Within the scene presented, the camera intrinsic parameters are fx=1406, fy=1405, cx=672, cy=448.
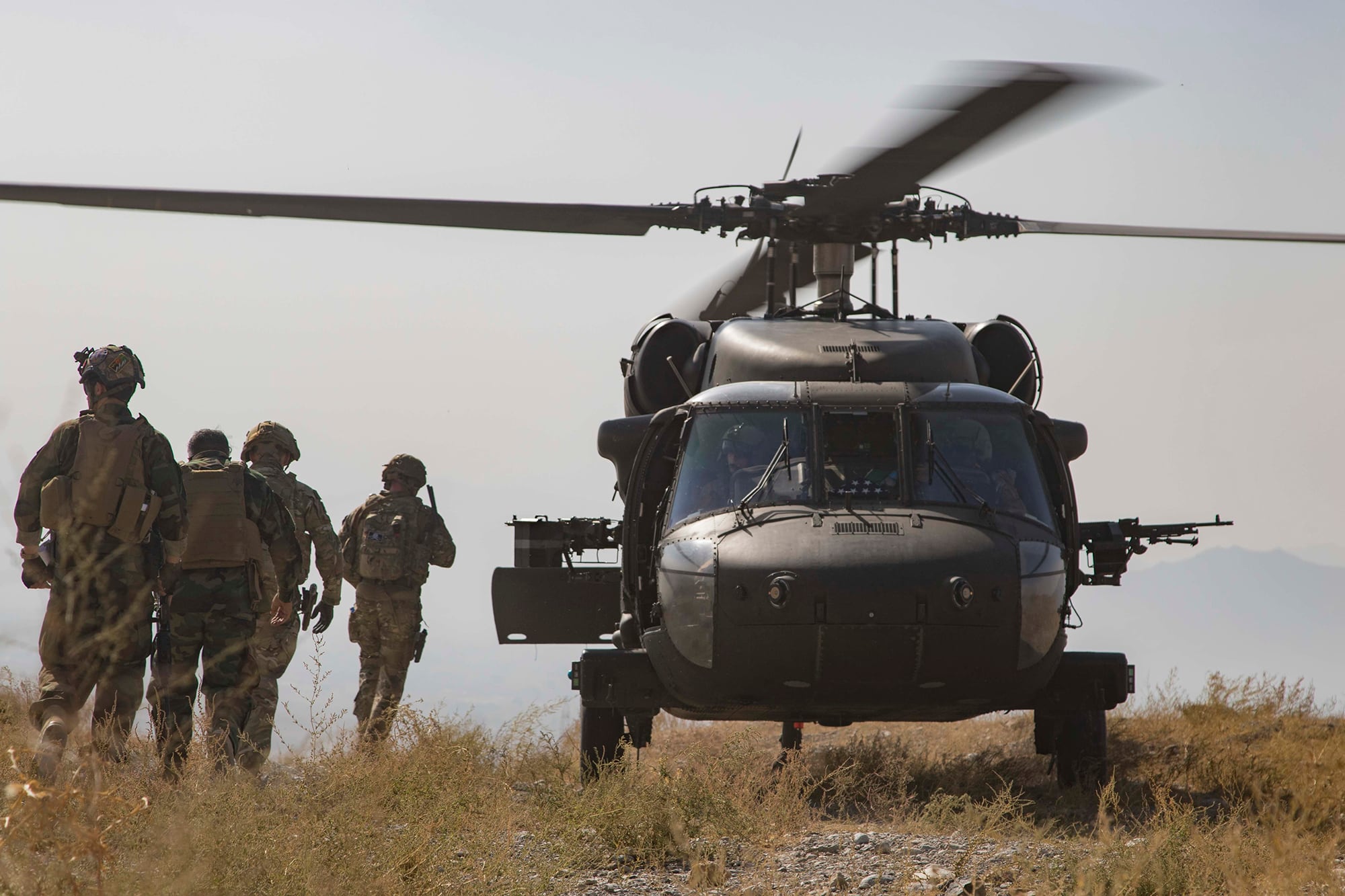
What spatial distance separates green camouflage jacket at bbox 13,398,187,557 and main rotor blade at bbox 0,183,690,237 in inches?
39.0

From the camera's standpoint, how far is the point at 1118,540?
844cm

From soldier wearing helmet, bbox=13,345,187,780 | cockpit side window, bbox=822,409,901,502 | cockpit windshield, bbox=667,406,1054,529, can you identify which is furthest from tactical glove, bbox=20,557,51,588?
cockpit side window, bbox=822,409,901,502

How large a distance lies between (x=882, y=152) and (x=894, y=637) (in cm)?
213

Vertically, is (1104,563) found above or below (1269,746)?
above

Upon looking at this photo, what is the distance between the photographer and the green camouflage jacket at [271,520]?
A: 7.18 meters

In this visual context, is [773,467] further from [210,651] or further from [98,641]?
[98,641]

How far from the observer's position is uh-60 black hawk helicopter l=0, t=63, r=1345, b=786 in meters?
6.33

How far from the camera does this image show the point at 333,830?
482 cm

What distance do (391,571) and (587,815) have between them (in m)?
4.27

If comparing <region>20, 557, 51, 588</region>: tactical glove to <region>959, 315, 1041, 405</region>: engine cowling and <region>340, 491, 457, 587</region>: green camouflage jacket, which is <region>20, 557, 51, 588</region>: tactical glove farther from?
<region>959, 315, 1041, 405</region>: engine cowling

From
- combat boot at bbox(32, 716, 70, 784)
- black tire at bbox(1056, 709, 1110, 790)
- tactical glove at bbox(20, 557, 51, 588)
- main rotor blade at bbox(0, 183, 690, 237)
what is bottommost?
black tire at bbox(1056, 709, 1110, 790)

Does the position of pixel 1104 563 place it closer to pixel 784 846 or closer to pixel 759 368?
pixel 759 368

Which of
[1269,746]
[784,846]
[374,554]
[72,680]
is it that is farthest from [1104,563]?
[72,680]

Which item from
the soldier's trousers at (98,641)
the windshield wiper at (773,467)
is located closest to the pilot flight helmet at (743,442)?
the windshield wiper at (773,467)
